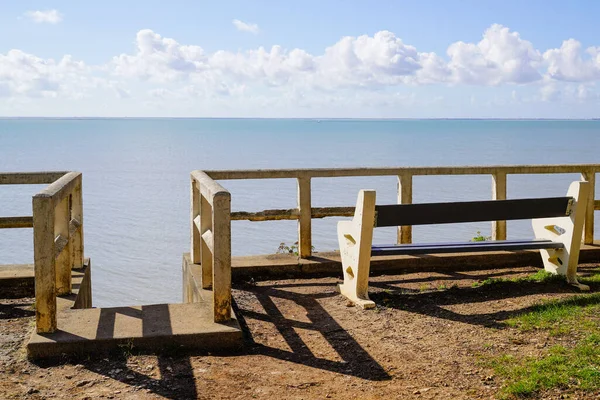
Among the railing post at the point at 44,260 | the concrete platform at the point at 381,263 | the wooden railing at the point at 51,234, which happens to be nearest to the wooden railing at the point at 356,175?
the concrete platform at the point at 381,263

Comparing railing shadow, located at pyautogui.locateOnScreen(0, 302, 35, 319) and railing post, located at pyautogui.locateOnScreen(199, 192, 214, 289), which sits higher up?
railing post, located at pyautogui.locateOnScreen(199, 192, 214, 289)

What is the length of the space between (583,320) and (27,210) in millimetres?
25449

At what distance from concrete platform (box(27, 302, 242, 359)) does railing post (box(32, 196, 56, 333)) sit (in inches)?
6.4

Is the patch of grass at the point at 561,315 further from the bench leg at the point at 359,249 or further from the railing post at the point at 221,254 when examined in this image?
the railing post at the point at 221,254

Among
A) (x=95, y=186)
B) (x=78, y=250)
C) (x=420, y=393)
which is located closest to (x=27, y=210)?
(x=95, y=186)

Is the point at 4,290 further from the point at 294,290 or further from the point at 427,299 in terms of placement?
the point at 427,299

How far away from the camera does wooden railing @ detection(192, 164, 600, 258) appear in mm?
7574

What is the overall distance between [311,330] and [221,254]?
113 cm

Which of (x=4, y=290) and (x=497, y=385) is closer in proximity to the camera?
(x=497, y=385)

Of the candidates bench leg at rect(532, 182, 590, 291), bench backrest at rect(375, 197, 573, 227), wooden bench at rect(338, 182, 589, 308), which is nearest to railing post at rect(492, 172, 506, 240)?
bench leg at rect(532, 182, 590, 291)

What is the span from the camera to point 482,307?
249 inches

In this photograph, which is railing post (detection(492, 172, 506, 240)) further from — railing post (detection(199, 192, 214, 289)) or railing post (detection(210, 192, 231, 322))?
railing post (detection(210, 192, 231, 322))

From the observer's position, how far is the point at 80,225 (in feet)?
23.6

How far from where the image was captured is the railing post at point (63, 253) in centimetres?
622
